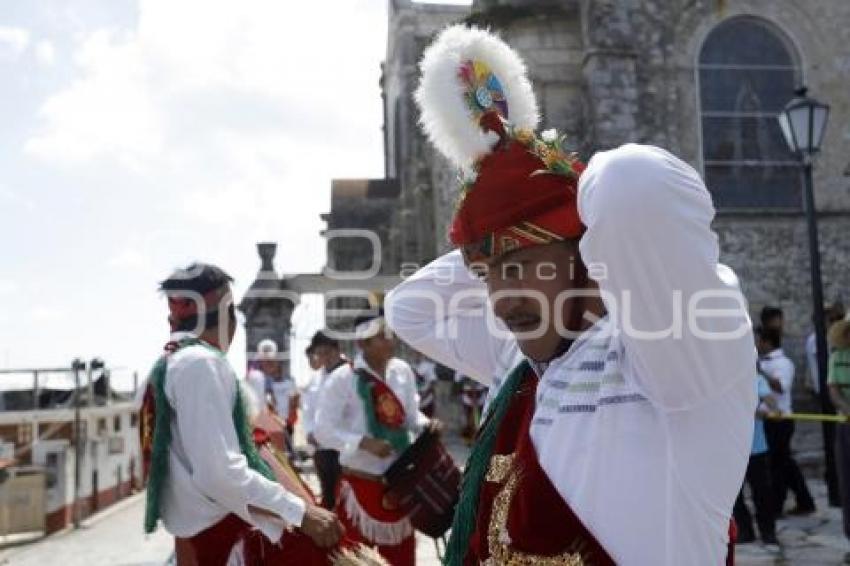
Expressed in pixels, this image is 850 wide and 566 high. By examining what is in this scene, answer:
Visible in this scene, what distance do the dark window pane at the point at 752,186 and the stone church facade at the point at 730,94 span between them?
0.02 meters

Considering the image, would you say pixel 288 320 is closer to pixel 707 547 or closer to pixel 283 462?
pixel 283 462

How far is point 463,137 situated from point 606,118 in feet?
47.6

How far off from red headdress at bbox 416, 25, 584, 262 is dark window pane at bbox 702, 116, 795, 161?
1537cm

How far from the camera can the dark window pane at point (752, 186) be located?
1638 centimetres

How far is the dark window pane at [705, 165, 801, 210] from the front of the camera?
53.7 ft

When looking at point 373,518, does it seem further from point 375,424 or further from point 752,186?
point 752,186

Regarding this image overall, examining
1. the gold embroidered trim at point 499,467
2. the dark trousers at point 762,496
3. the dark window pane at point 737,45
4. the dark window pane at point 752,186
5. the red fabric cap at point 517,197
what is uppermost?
the dark window pane at point 737,45

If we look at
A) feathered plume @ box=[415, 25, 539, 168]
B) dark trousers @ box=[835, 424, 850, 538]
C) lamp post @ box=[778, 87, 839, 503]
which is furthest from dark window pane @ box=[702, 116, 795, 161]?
feathered plume @ box=[415, 25, 539, 168]

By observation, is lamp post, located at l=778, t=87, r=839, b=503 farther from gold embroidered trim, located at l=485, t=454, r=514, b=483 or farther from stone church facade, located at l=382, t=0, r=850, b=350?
stone church facade, located at l=382, t=0, r=850, b=350

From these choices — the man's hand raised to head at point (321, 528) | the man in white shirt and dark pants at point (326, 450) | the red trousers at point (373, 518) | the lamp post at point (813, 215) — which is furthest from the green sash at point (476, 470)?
the lamp post at point (813, 215)

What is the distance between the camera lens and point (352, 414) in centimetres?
596

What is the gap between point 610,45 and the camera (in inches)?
632

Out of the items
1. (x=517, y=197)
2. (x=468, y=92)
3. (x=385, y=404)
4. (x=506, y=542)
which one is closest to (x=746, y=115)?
(x=385, y=404)

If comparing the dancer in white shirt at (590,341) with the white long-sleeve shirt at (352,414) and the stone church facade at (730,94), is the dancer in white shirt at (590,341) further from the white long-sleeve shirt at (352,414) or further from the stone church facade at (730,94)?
the stone church facade at (730,94)
